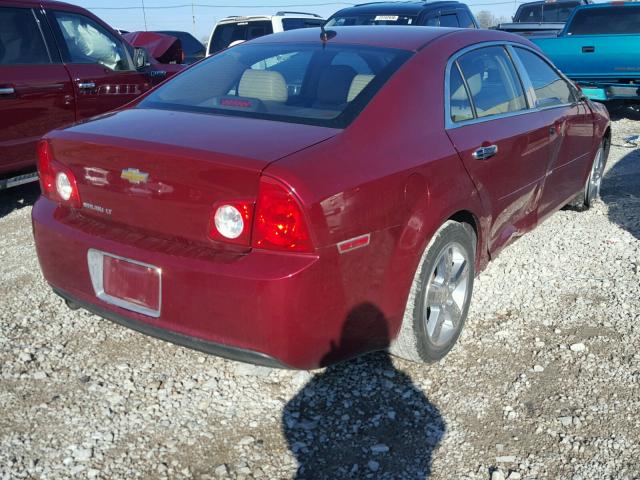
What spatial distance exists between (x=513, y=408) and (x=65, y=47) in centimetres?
505

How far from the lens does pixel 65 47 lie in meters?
6.20

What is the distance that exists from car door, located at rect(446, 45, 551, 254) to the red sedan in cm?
1

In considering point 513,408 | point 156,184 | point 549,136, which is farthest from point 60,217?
point 549,136

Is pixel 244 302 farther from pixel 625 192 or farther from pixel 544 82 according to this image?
pixel 625 192

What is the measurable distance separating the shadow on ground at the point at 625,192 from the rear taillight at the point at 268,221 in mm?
3689

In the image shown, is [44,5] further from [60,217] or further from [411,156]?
[411,156]

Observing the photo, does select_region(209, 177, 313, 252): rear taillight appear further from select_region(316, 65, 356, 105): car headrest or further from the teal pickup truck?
the teal pickup truck

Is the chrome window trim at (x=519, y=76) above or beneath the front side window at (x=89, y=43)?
above

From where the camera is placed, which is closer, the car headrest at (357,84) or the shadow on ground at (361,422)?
the shadow on ground at (361,422)

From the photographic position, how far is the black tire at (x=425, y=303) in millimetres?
3051

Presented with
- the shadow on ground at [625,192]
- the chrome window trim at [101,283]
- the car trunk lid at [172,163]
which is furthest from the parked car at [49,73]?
the shadow on ground at [625,192]

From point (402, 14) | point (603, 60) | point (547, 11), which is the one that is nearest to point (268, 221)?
point (402, 14)

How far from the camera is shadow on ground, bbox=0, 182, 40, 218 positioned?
241 inches

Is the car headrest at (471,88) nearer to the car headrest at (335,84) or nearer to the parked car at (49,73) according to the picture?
the car headrest at (335,84)
